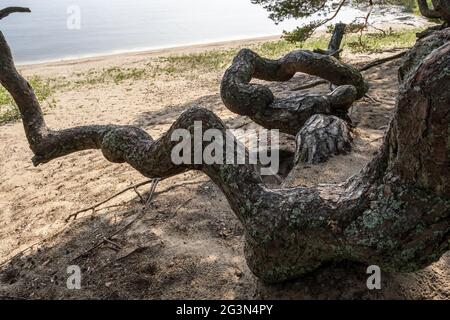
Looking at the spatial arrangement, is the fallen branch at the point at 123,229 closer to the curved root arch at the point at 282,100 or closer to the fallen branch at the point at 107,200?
the fallen branch at the point at 107,200

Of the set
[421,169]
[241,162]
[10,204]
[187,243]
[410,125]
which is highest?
[410,125]

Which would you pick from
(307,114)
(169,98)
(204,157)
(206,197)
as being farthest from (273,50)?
(204,157)

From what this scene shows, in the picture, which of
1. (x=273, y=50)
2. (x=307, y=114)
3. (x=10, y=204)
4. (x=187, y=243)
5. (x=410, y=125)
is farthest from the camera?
(x=273, y=50)

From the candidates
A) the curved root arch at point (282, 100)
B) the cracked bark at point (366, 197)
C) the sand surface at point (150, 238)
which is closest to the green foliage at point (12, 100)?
the sand surface at point (150, 238)

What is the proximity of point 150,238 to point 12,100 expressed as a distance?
11.8 m

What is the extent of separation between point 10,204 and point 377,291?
5903 millimetres

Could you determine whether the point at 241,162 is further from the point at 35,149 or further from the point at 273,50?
the point at 273,50

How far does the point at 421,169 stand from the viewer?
2287 mm

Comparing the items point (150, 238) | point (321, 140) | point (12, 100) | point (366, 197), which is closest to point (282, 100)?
point (321, 140)

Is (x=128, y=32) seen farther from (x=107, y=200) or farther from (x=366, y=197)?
(x=366, y=197)

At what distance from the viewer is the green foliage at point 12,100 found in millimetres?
12103

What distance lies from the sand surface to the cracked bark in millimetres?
429

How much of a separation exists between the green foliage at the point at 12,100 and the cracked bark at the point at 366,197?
961 cm

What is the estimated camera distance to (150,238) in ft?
14.8
